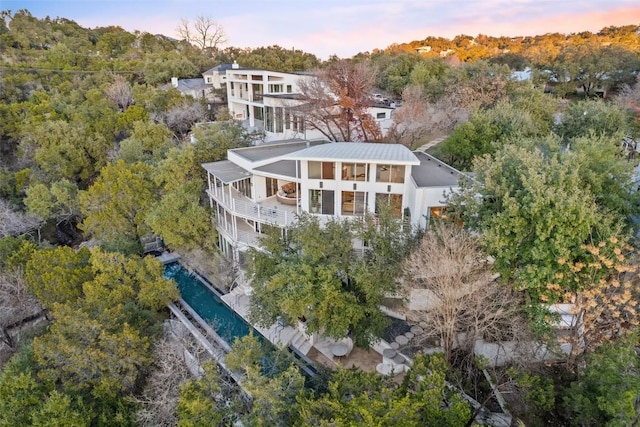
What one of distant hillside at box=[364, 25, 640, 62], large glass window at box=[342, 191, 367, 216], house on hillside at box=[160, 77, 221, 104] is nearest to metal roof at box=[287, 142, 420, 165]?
large glass window at box=[342, 191, 367, 216]

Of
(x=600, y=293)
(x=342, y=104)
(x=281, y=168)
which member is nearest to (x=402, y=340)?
(x=600, y=293)

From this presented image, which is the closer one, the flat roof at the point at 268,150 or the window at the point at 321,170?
the window at the point at 321,170

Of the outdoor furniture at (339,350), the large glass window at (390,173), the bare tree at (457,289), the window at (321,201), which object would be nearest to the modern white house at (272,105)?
the window at (321,201)

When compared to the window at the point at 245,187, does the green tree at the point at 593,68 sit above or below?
above

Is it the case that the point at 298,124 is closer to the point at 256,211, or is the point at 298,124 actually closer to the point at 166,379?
the point at 256,211

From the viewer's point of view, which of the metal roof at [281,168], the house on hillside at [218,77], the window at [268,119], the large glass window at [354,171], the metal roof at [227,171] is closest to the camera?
the large glass window at [354,171]

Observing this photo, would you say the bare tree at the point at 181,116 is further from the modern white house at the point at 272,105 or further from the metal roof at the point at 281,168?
the metal roof at the point at 281,168

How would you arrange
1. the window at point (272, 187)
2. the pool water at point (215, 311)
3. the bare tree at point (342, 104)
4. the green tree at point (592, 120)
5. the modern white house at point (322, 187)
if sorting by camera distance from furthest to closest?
the bare tree at point (342, 104)
the green tree at point (592, 120)
the window at point (272, 187)
the modern white house at point (322, 187)
the pool water at point (215, 311)

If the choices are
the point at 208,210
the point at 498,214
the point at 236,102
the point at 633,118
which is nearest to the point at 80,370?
the point at 208,210
